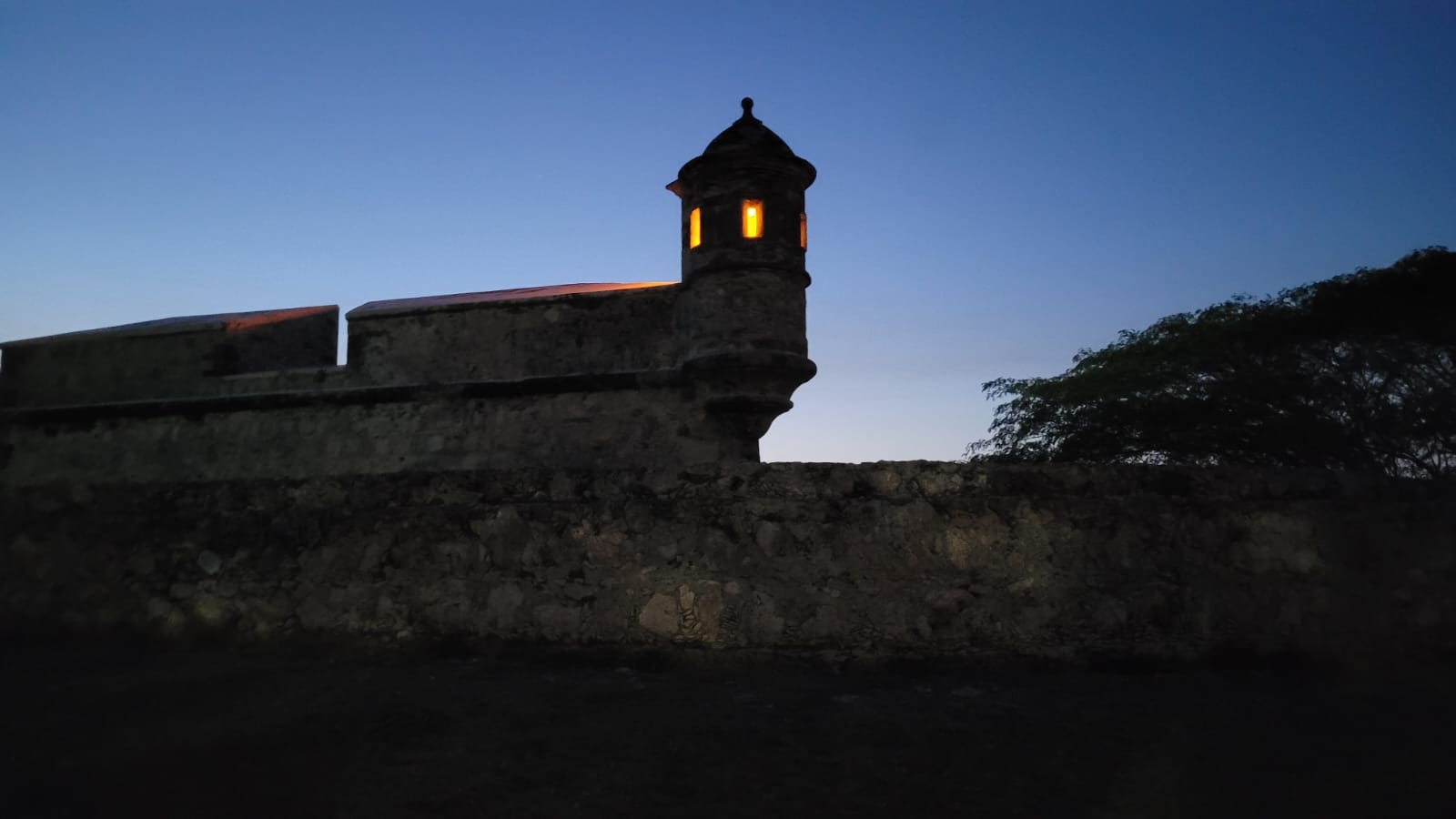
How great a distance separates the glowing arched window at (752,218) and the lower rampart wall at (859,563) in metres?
8.24

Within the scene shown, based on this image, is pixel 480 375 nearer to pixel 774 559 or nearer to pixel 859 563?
pixel 774 559

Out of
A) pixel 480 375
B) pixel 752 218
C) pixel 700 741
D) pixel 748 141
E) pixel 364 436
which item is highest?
pixel 748 141

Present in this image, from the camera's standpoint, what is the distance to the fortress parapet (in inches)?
524

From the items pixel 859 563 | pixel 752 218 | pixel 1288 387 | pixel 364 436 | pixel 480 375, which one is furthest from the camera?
pixel 1288 387

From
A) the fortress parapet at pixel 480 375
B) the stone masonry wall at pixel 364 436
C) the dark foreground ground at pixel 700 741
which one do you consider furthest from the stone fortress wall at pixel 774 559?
the stone masonry wall at pixel 364 436

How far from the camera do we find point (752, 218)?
44.0ft

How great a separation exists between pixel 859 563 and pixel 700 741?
159 cm

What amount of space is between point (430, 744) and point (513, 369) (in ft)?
35.0

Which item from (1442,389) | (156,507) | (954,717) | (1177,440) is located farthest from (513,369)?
(1442,389)

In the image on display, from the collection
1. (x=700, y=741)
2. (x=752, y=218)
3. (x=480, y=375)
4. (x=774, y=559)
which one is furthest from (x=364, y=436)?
(x=700, y=741)

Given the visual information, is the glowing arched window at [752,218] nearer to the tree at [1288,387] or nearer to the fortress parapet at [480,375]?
the fortress parapet at [480,375]

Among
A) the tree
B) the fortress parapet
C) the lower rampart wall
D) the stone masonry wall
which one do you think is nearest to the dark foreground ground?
the lower rampart wall

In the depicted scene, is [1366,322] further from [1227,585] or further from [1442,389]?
[1227,585]

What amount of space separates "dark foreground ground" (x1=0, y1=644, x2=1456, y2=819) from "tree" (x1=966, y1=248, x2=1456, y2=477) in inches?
448
